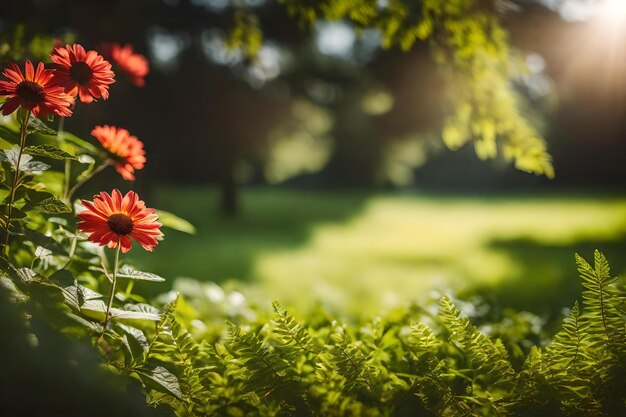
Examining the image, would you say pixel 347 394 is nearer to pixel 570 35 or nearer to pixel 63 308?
pixel 63 308

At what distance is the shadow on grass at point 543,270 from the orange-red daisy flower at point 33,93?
2185 millimetres

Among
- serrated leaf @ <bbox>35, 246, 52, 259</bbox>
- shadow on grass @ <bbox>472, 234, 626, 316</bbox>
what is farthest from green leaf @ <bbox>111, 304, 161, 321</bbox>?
shadow on grass @ <bbox>472, 234, 626, 316</bbox>

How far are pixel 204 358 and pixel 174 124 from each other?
42.4 feet

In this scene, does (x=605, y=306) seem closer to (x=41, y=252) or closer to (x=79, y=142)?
(x=41, y=252)

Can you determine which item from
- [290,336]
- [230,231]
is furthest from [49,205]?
[230,231]

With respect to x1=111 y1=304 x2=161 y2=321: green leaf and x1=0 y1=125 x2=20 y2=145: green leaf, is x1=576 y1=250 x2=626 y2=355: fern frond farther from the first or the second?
x1=0 y1=125 x2=20 y2=145: green leaf

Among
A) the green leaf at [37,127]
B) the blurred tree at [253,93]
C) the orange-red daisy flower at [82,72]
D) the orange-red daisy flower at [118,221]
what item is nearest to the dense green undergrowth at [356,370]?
the orange-red daisy flower at [118,221]

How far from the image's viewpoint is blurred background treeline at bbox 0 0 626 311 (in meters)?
7.04

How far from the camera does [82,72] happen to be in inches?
56.3

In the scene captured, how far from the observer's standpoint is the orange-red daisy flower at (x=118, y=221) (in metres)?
1.24

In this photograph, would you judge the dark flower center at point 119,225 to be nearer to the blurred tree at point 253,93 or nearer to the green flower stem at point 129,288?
the green flower stem at point 129,288

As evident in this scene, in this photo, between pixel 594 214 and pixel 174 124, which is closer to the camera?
pixel 174 124

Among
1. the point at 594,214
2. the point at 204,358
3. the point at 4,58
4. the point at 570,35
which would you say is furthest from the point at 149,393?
the point at 594,214

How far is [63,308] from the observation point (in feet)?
4.25
